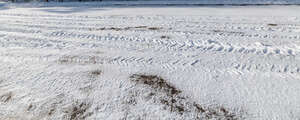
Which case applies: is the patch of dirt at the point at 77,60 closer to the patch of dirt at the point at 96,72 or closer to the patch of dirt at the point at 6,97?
the patch of dirt at the point at 96,72

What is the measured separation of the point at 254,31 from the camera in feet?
16.3

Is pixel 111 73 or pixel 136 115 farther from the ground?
pixel 111 73

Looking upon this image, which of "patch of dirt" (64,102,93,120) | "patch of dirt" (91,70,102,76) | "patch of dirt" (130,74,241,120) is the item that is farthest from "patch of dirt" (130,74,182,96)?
"patch of dirt" (64,102,93,120)

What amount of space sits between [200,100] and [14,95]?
2.88 m

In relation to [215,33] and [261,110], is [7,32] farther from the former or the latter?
[261,110]

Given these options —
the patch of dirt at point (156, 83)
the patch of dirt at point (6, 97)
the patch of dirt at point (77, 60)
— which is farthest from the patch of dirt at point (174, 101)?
the patch of dirt at point (6, 97)

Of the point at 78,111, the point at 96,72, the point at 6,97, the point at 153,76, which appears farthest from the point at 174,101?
the point at 6,97

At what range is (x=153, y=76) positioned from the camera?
2910mm

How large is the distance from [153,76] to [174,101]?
71 centimetres

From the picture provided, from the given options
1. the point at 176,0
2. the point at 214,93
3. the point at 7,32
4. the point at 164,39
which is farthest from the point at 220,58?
the point at 176,0

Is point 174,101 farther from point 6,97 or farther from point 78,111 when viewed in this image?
point 6,97

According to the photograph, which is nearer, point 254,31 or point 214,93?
point 214,93

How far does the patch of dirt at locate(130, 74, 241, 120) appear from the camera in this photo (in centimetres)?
211

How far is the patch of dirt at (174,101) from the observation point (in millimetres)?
2105
